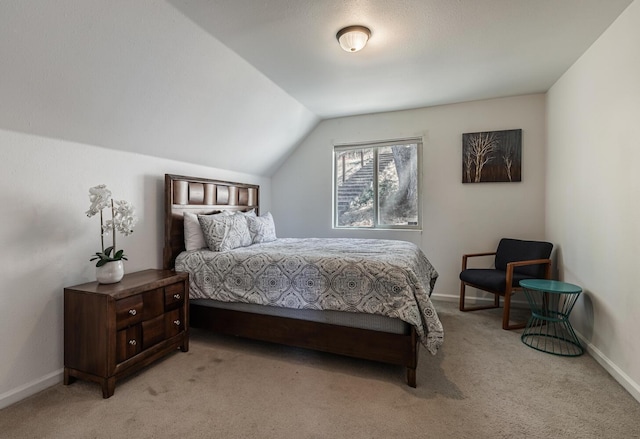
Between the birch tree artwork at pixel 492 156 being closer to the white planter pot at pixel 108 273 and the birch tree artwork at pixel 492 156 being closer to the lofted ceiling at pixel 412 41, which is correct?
the lofted ceiling at pixel 412 41

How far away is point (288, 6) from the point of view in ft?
6.45

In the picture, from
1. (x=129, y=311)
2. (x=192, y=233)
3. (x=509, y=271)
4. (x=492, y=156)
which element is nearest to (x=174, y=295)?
(x=129, y=311)

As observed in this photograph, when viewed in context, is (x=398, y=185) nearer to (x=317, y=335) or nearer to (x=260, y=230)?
(x=260, y=230)

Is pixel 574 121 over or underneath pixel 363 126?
underneath

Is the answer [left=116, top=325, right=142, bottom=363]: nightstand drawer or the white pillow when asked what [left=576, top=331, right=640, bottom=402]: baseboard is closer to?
[left=116, top=325, right=142, bottom=363]: nightstand drawer

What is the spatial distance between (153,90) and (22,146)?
2.95 ft

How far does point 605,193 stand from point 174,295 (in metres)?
3.42

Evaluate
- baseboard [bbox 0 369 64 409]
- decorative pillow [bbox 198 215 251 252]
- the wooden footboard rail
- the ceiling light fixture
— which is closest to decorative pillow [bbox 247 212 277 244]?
decorative pillow [bbox 198 215 251 252]

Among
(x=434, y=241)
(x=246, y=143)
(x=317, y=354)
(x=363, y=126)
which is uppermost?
(x=363, y=126)

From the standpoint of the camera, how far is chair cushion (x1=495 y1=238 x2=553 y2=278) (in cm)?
312

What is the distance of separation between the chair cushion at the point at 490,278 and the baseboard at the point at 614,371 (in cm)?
70

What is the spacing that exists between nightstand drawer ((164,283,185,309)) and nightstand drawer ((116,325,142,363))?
0.28m

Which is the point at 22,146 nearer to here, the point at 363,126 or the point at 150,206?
the point at 150,206

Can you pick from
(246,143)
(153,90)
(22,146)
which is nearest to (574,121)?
(246,143)
